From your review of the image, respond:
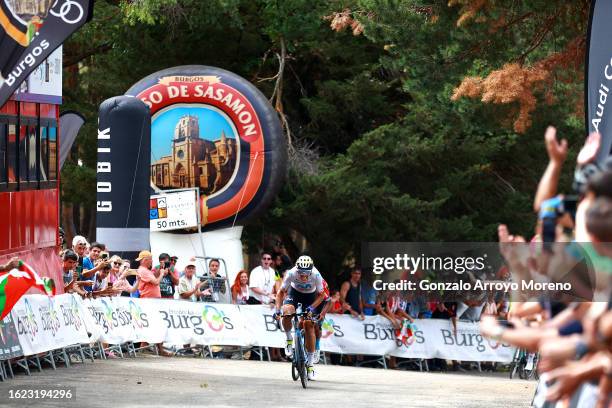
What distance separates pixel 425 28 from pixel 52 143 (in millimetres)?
6877

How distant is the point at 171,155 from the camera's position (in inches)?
1175

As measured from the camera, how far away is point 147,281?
23.2 m

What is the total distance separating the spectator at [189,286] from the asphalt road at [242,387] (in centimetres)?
185

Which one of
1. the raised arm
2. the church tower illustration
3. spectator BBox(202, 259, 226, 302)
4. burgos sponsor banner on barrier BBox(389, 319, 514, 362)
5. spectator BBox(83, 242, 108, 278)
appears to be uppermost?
the church tower illustration

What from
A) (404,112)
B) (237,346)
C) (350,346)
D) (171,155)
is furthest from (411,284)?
(404,112)

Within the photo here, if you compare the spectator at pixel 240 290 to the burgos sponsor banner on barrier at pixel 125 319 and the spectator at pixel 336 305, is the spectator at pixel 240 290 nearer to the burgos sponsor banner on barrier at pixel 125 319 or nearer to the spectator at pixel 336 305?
the spectator at pixel 336 305

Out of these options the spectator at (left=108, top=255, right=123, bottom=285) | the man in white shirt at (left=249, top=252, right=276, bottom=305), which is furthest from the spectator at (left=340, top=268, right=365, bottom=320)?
the spectator at (left=108, top=255, right=123, bottom=285)

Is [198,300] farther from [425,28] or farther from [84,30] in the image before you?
[84,30]

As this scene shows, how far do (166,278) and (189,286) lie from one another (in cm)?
60

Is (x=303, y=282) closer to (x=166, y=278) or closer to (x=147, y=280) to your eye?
(x=147, y=280)

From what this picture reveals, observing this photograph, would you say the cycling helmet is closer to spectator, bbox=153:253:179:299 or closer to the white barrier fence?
the white barrier fence

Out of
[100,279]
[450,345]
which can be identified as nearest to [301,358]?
[100,279]

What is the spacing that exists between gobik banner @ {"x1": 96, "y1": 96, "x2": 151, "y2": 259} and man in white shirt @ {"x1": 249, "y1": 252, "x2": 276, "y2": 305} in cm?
229

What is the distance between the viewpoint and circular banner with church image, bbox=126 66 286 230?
95.8ft
